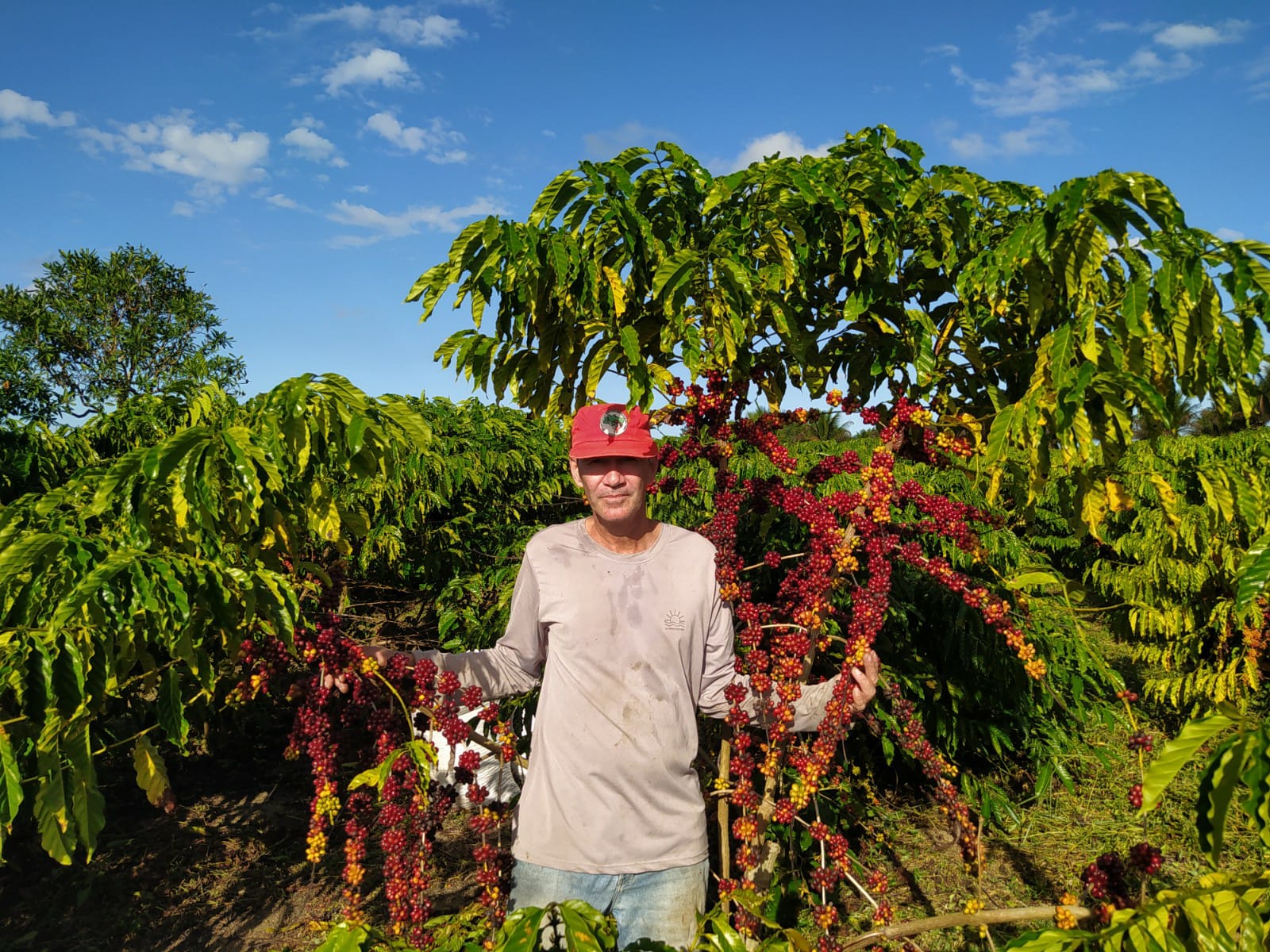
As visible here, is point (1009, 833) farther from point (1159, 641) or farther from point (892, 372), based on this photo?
point (1159, 641)

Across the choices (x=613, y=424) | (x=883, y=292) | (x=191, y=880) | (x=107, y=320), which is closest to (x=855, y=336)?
(x=883, y=292)

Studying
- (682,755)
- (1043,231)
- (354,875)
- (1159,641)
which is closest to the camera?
(354,875)

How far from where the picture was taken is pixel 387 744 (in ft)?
5.78

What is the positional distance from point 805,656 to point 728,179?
1.32 metres

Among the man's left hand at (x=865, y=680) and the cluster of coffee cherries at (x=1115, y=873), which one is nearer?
the cluster of coffee cherries at (x=1115, y=873)

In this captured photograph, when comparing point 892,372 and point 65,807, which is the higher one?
point 892,372

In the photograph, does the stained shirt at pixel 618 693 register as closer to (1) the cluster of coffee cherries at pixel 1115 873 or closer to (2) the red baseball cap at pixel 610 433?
(2) the red baseball cap at pixel 610 433

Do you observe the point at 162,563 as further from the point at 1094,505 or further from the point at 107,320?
the point at 107,320

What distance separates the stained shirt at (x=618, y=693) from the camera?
2.00m

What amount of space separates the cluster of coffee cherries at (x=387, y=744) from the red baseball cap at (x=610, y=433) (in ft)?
2.10

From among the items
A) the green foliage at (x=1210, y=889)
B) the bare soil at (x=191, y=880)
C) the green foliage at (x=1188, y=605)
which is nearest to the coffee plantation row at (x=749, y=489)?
the green foliage at (x=1210, y=889)

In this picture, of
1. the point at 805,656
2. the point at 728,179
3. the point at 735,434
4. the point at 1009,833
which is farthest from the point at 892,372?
the point at 1009,833

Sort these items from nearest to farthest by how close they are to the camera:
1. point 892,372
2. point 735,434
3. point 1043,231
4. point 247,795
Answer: point 1043,231 < point 735,434 < point 892,372 < point 247,795

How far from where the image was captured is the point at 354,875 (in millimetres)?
1636
